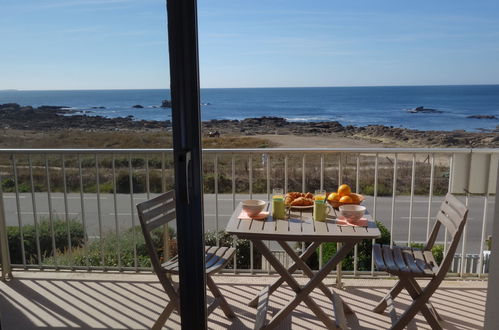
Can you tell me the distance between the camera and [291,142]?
66.2ft

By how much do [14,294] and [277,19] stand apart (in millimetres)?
26401

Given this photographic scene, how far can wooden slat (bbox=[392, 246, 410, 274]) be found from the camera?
8.10 feet

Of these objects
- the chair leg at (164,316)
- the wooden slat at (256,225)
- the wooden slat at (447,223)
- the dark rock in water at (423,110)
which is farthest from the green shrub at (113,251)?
the dark rock in water at (423,110)

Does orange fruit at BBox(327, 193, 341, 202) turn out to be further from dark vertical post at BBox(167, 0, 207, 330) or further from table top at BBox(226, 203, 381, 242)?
dark vertical post at BBox(167, 0, 207, 330)

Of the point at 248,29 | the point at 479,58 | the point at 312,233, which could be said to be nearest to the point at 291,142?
the point at 248,29

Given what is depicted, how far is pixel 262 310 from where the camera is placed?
8.98 feet

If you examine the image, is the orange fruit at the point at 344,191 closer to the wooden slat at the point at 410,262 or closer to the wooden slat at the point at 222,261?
the wooden slat at the point at 410,262

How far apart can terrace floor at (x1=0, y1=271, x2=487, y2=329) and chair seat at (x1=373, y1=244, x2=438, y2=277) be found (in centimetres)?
45

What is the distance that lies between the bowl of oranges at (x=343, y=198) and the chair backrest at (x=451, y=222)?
0.55 metres

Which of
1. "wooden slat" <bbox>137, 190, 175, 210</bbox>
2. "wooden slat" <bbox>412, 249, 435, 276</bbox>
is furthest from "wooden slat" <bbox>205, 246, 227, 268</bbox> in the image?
"wooden slat" <bbox>412, 249, 435, 276</bbox>

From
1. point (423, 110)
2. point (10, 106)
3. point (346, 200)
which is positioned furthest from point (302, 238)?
point (423, 110)

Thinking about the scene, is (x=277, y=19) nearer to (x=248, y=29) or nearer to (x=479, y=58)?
(x=248, y=29)

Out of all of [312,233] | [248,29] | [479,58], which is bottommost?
[312,233]

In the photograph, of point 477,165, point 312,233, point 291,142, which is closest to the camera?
point 312,233
